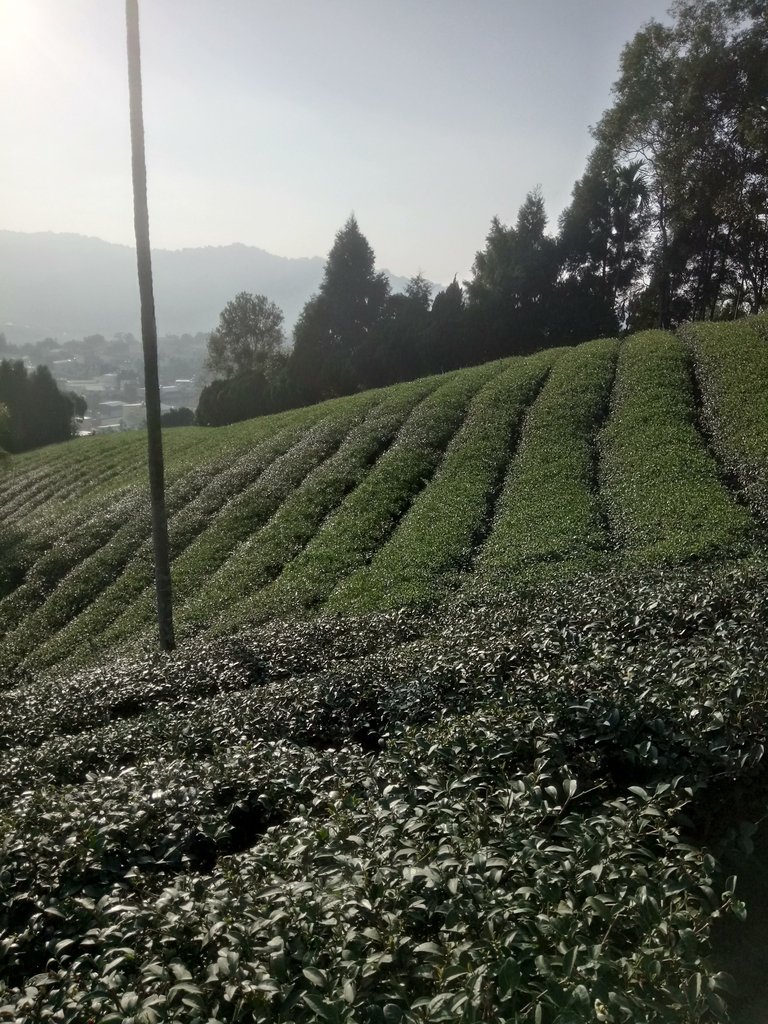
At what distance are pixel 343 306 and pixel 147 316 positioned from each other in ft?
147

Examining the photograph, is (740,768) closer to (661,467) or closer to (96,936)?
(96,936)

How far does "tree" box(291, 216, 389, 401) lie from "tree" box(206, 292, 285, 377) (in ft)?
26.2

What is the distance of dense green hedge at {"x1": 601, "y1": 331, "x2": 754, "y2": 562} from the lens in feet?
53.3

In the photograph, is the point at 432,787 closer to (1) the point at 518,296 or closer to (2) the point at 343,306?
(1) the point at 518,296

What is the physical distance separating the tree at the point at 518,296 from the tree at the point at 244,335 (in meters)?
20.8

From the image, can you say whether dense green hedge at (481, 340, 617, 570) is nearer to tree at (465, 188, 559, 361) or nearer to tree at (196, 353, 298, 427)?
tree at (465, 188, 559, 361)

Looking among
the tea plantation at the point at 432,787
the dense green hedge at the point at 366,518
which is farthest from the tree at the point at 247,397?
the tea plantation at the point at 432,787

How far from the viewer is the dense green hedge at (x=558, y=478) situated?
690 inches

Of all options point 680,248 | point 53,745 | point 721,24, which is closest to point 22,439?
point 680,248

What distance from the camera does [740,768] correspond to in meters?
5.38

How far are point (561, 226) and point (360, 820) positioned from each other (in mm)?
52912

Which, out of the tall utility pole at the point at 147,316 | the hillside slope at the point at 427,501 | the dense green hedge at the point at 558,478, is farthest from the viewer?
the hillside slope at the point at 427,501

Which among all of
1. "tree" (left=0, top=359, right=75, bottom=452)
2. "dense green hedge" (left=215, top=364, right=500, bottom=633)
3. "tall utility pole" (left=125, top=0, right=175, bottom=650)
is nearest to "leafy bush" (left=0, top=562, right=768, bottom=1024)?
"tall utility pole" (left=125, top=0, right=175, bottom=650)

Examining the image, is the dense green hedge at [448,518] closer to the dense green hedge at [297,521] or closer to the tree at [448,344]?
the dense green hedge at [297,521]
